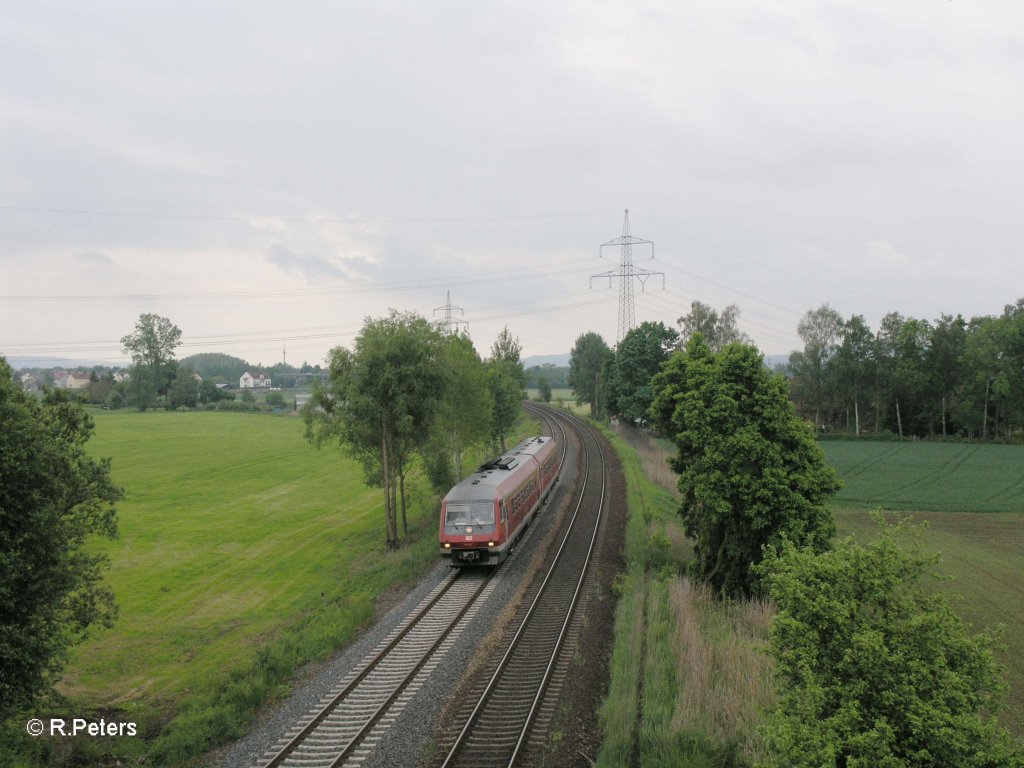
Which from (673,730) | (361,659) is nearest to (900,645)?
(673,730)

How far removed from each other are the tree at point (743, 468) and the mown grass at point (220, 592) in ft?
37.2

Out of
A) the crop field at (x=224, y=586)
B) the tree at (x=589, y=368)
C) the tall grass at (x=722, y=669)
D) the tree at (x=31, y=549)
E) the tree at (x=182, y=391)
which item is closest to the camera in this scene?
the tree at (x=31, y=549)

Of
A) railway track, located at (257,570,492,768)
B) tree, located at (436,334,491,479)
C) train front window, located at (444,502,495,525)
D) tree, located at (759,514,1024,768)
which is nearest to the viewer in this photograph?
tree, located at (759,514,1024,768)

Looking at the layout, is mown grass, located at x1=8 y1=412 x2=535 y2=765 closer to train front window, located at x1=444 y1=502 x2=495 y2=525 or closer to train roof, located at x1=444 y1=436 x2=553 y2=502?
train front window, located at x1=444 y1=502 x2=495 y2=525

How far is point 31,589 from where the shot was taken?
12602 millimetres

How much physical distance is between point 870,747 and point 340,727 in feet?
33.5

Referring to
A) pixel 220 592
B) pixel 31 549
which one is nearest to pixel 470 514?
pixel 220 592

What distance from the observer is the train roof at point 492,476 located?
25.6 m

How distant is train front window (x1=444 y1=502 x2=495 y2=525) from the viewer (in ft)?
81.6

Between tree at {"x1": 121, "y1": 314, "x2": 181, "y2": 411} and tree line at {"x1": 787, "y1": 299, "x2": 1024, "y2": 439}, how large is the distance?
3983 inches

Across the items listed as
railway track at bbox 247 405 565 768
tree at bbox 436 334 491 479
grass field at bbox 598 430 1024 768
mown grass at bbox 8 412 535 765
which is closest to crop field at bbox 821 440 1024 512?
grass field at bbox 598 430 1024 768

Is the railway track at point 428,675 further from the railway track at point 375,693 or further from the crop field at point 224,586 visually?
the crop field at point 224,586

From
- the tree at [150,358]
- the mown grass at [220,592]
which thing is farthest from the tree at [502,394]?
the tree at [150,358]

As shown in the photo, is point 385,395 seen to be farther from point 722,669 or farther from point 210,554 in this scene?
point 722,669
